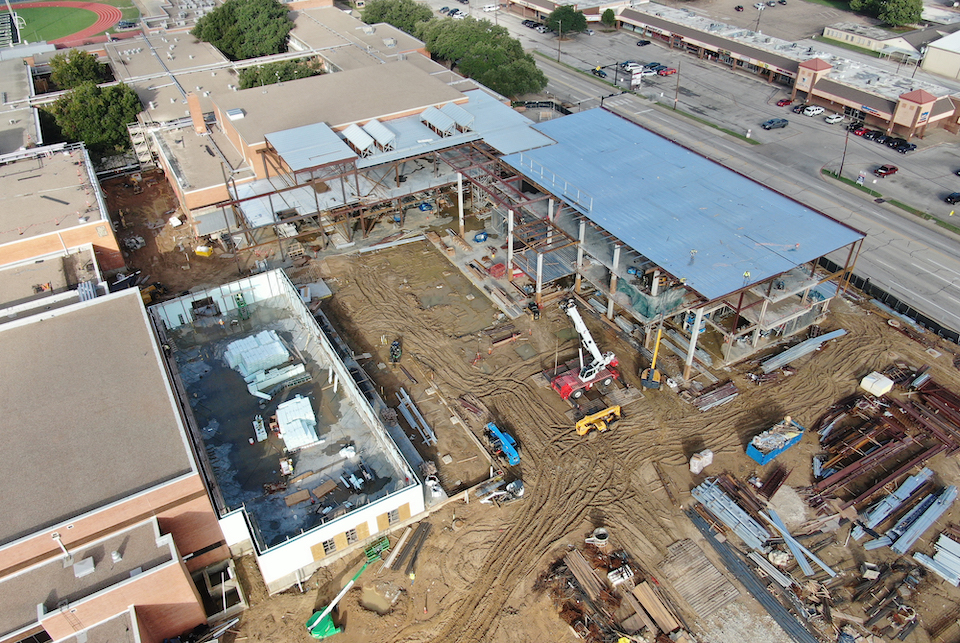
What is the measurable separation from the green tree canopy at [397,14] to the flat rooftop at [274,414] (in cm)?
6538

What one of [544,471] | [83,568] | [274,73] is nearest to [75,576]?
[83,568]

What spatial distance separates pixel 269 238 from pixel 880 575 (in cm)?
4926

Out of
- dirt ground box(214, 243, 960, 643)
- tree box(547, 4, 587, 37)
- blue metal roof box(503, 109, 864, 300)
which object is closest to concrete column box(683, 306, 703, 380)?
blue metal roof box(503, 109, 864, 300)

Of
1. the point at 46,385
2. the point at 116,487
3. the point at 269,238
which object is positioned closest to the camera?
the point at 116,487

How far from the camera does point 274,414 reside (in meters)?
39.8

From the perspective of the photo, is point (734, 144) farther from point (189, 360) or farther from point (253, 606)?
point (253, 606)

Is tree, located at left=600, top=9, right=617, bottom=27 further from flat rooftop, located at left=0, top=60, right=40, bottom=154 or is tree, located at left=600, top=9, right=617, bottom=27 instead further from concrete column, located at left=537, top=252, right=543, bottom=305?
flat rooftop, located at left=0, top=60, right=40, bottom=154

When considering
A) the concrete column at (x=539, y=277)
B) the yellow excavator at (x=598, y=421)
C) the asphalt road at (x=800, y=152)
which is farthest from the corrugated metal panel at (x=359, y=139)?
the asphalt road at (x=800, y=152)

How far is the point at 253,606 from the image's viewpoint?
99.9ft

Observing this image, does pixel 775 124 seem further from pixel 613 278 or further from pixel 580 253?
pixel 613 278

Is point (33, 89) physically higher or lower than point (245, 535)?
higher

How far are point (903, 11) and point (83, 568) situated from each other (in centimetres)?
12799

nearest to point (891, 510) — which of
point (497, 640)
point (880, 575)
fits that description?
point (880, 575)

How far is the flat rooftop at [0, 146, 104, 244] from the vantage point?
49656 mm
